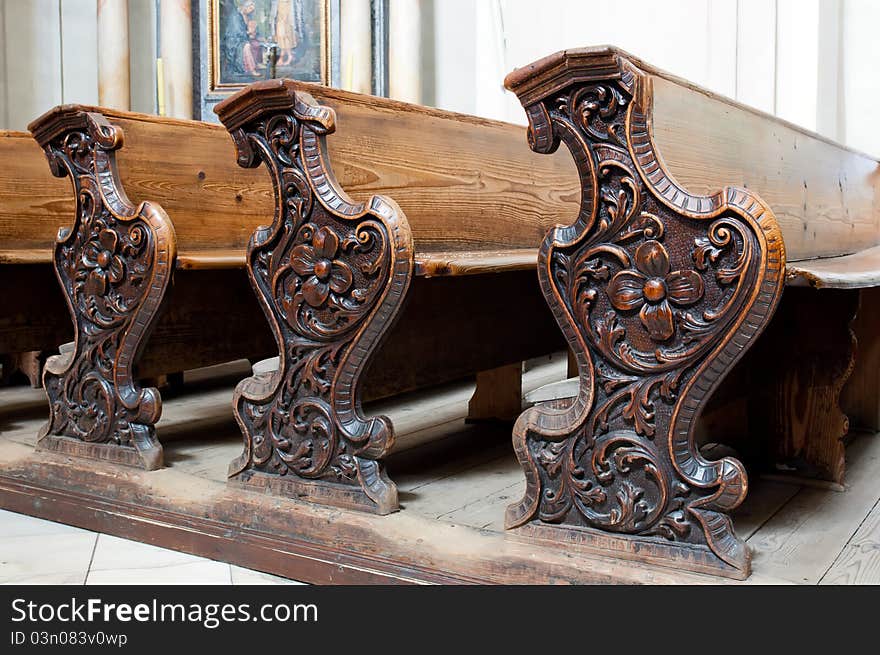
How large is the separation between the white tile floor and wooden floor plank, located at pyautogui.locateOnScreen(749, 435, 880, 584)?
0.98 m

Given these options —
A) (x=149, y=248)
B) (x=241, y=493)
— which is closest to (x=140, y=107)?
(x=149, y=248)

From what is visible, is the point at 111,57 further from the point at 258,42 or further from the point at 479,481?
the point at 479,481

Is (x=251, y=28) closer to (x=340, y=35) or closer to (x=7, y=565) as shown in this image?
(x=340, y=35)

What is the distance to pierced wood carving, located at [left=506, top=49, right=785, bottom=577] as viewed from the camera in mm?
1694

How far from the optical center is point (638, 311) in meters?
1.78

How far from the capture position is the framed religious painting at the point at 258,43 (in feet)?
22.3

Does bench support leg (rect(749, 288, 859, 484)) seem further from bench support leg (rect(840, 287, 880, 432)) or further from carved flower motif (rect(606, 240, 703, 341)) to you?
carved flower motif (rect(606, 240, 703, 341))

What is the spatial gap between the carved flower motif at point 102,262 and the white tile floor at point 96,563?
0.64m

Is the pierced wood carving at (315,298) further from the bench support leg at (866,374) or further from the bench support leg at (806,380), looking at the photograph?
the bench support leg at (866,374)

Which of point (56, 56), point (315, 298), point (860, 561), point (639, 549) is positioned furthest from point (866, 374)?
point (56, 56)

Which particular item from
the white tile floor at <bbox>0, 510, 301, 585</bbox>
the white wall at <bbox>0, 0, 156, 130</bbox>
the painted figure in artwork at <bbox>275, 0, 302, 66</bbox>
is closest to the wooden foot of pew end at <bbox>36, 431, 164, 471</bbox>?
the white tile floor at <bbox>0, 510, 301, 585</bbox>

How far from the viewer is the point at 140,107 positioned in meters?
7.27
